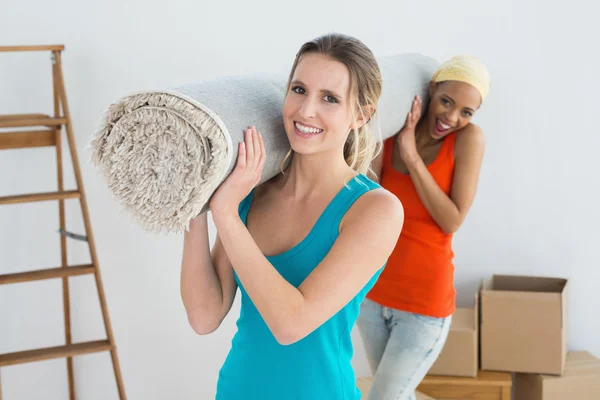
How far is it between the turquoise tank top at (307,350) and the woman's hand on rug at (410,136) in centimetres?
72

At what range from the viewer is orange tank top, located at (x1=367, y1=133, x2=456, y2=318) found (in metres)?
2.06

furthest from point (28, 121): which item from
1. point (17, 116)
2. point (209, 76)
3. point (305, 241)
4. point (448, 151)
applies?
point (305, 241)

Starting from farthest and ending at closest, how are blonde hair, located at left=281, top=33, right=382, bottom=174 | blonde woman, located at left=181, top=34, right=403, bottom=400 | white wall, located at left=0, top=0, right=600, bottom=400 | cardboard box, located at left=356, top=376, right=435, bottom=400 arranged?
1. white wall, located at left=0, top=0, right=600, bottom=400
2. cardboard box, located at left=356, top=376, right=435, bottom=400
3. blonde hair, located at left=281, top=33, right=382, bottom=174
4. blonde woman, located at left=181, top=34, right=403, bottom=400

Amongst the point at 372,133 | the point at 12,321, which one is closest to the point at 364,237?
the point at 372,133

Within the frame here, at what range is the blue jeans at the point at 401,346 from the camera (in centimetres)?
198

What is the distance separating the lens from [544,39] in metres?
2.89

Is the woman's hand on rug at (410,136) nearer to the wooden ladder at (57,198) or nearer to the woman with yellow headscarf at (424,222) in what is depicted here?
the woman with yellow headscarf at (424,222)

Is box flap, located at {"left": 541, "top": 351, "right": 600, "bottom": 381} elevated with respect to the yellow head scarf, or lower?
lower

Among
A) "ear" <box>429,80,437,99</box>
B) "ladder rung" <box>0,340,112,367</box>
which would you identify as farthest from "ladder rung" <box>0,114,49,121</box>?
"ear" <box>429,80,437,99</box>

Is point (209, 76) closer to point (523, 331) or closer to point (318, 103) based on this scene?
point (523, 331)

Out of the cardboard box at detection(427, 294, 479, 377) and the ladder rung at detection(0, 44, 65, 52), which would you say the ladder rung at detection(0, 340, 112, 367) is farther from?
the cardboard box at detection(427, 294, 479, 377)

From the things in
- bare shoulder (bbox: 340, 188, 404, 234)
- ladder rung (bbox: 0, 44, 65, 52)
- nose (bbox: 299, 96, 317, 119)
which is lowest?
bare shoulder (bbox: 340, 188, 404, 234)

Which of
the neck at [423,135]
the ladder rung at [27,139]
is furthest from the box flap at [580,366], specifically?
the ladder rung at [27,139]

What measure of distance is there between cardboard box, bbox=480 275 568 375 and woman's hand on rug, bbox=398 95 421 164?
0.95m
